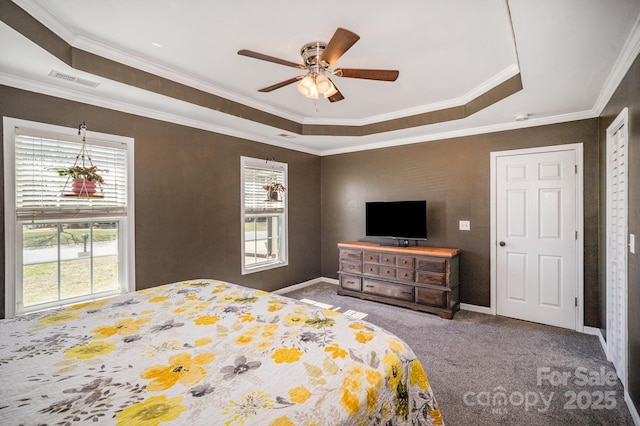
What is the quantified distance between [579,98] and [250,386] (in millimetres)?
3636

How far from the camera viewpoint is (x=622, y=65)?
204cm

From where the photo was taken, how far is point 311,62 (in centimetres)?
223

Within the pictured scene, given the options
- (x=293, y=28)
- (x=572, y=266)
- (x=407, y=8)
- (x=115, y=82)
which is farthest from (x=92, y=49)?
(x=572, y=266)

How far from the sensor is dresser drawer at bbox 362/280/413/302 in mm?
3867

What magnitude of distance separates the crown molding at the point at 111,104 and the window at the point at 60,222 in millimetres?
286

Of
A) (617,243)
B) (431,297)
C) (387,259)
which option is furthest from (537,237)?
(387,259)

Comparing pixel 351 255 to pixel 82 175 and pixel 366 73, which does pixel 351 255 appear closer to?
pixel 366 73

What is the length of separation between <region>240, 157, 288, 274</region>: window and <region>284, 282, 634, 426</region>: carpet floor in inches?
68.7

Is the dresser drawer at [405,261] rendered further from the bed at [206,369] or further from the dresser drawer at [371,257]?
the bed at [206,369]

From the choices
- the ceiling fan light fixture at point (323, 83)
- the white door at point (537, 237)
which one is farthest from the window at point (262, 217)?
the white door at point (537, 237)

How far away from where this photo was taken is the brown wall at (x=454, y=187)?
3.16 m

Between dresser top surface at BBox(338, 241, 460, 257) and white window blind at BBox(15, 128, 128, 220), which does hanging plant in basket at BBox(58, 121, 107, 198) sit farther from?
dresser top surface at BBox(338, 241, 460, 257)

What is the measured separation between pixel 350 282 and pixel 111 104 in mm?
3607

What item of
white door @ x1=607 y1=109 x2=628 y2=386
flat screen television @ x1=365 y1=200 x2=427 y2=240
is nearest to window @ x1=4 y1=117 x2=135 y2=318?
flat screen television @ x1=365 y1=200 x2=427 y2=240
